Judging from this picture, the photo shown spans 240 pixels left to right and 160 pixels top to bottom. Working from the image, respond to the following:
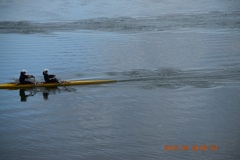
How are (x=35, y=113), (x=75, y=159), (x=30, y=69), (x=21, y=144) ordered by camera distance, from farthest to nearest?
(x=30, y=69) → (x=35, y=113) → (x=21, y=144) → (x=75, y=159)

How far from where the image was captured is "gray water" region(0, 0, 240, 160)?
21469mm

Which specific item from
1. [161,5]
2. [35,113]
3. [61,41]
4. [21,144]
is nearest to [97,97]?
[35,113]

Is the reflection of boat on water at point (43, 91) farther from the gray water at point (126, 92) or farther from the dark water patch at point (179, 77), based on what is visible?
the dark water patch at point (179, 77)

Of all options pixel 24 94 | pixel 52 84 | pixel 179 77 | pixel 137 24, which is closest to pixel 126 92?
pixel 179 77

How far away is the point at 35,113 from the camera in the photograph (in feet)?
83.2

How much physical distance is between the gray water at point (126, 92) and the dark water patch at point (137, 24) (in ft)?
0.37

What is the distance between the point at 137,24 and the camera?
49062 mm

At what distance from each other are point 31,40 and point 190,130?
24941mm

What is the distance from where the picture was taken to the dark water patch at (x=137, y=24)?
46.9m

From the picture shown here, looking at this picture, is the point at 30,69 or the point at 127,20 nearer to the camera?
the point at 30,69

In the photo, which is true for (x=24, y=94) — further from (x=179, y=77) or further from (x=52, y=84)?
(x=179, y=77)

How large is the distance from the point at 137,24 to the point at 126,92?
74.7 ft

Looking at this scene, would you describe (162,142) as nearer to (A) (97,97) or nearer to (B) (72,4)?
(A) (97,97)

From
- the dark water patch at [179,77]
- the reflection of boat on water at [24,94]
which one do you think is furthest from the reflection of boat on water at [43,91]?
the dark water patch at [179,77]
